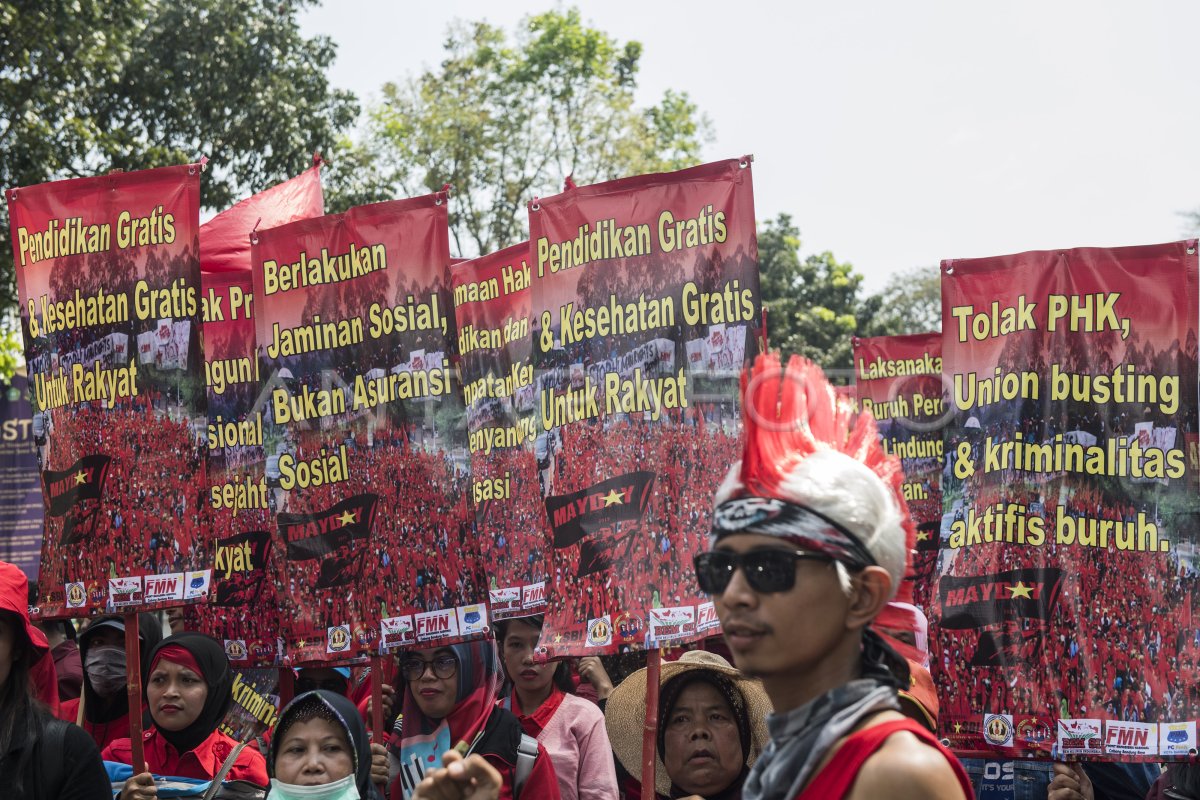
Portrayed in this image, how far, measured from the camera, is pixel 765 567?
6.63ft

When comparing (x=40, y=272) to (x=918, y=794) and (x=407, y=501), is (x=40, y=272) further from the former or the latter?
(x=918, y=794)

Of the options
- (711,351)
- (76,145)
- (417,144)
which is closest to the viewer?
(711,351)

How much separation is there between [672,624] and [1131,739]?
1.63 meters

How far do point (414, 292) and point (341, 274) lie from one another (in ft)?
1.15

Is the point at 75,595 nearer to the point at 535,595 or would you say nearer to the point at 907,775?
the point at 535,595

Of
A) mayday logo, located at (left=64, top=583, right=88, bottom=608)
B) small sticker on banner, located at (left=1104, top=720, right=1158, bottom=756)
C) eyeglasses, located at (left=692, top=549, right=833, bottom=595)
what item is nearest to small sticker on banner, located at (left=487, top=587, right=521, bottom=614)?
mayday logo, located at (left=64, top=583, right=88, bottom=608)

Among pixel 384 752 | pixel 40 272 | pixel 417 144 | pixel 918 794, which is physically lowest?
pixel 384 752

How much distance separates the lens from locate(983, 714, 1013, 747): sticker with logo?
4848mm

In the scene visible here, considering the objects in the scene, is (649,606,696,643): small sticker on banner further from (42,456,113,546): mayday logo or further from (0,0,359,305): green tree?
(0,0,359,305): green tree

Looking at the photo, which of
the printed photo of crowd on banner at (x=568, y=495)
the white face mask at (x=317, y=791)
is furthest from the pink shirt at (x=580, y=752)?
the white face mask at (x=317, y=791)

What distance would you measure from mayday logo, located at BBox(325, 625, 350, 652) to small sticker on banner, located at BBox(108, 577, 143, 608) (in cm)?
71

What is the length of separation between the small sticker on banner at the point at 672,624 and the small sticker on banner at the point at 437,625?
1.00 m

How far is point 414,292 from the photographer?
5.37 metres

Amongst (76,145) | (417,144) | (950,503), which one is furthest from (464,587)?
(417,144)
